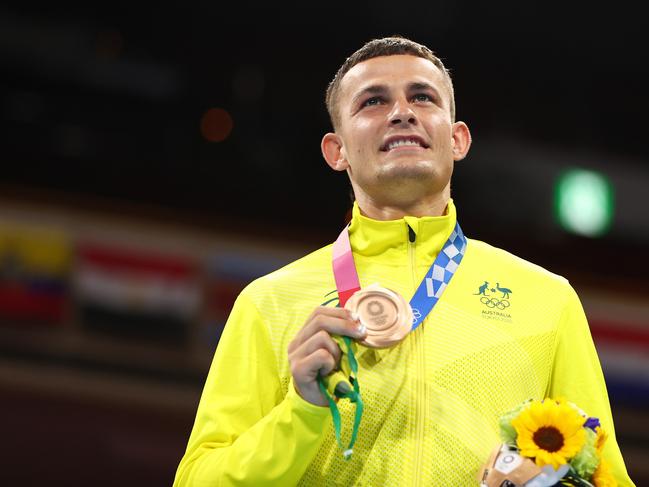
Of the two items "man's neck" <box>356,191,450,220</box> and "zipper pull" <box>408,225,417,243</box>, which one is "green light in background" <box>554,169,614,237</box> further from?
"zipper pull" <box>408,225,417,243</box>

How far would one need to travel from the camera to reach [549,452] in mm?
1694

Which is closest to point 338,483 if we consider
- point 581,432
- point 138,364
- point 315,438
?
point 315,438

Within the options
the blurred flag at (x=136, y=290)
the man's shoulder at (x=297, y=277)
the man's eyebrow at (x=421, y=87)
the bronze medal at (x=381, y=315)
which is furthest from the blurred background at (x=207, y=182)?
the bronze medal at (x=381, y=315)

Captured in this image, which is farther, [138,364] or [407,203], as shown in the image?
[138,364]

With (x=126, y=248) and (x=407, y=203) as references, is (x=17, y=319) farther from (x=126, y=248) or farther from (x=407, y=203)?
(x=407, y=203)

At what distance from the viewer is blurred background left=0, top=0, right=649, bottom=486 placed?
4.83 m

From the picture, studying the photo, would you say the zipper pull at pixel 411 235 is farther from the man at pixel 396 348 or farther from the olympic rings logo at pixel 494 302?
the olympic rings logo at pixel 494 302

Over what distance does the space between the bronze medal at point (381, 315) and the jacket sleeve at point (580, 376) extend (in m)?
0.38

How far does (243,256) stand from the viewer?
499 cm

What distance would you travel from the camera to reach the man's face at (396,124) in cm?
213

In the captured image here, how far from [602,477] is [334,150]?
38.6 inches

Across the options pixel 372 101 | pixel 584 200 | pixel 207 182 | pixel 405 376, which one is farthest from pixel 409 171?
pixel 584 200

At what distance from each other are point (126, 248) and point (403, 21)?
218 cm

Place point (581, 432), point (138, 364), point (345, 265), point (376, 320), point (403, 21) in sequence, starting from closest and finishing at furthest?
1. point (581, 432)
2. point (376, 320)
3. point (345, 265)
4. point (138, 364)
5. point (403, 21)
